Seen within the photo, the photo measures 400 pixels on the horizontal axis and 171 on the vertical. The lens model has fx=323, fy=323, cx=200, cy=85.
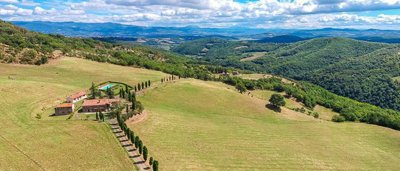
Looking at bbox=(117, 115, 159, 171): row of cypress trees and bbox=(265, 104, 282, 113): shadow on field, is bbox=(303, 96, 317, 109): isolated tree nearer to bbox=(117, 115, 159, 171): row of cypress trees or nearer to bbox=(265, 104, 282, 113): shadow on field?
bbox=(265, 104, 282, 113): shadow on field

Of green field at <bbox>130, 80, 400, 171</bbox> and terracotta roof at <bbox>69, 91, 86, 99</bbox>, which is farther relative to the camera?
terracotta roof at <bbox>69, 91, 86, 99</bbox>

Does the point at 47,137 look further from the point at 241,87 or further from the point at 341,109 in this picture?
the point at 341,109

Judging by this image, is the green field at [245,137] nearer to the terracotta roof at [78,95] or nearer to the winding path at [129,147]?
the winding path at [129,147]

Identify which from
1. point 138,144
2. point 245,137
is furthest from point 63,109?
point 245,137

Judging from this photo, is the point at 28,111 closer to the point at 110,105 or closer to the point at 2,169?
the point at 110,105

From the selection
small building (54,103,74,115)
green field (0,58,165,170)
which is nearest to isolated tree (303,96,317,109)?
green field (0,58,165,170)
